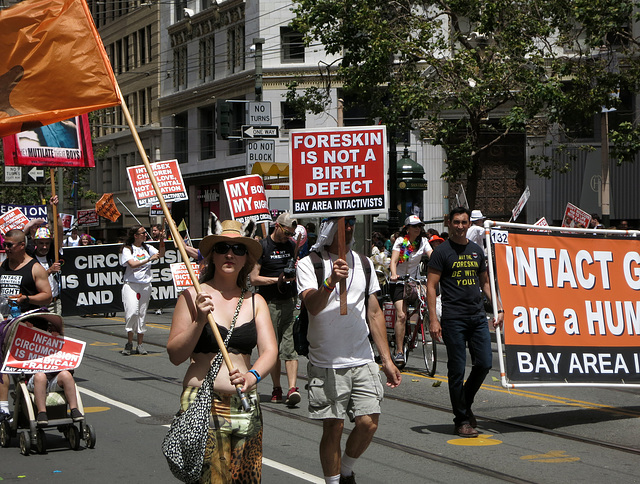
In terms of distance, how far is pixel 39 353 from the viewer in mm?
8305

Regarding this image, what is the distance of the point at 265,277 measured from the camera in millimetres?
10516

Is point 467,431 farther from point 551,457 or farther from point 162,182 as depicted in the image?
point 162,182

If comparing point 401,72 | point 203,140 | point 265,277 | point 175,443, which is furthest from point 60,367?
point 203,140

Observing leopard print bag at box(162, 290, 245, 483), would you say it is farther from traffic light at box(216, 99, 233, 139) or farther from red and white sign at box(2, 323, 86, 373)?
traffic light at box(216, 99, 233, 139)

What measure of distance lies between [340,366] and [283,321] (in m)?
4.40

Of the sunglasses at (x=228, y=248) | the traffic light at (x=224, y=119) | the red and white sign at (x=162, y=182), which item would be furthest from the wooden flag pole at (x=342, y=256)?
the traffic light at (x=224, y=119)

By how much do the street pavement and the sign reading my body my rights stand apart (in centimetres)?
53

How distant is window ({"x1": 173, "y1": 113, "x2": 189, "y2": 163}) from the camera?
46500 mm

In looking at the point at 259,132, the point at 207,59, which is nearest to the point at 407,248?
the point at 259,132

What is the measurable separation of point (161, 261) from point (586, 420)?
13.1m

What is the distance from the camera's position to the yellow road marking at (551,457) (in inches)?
296

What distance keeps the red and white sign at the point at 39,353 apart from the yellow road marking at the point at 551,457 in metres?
3.67

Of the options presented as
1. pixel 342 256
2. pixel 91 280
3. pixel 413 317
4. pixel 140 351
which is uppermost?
pixel 342 256

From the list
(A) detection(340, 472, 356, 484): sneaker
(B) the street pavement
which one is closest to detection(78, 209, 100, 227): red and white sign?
(B) the street pavement
